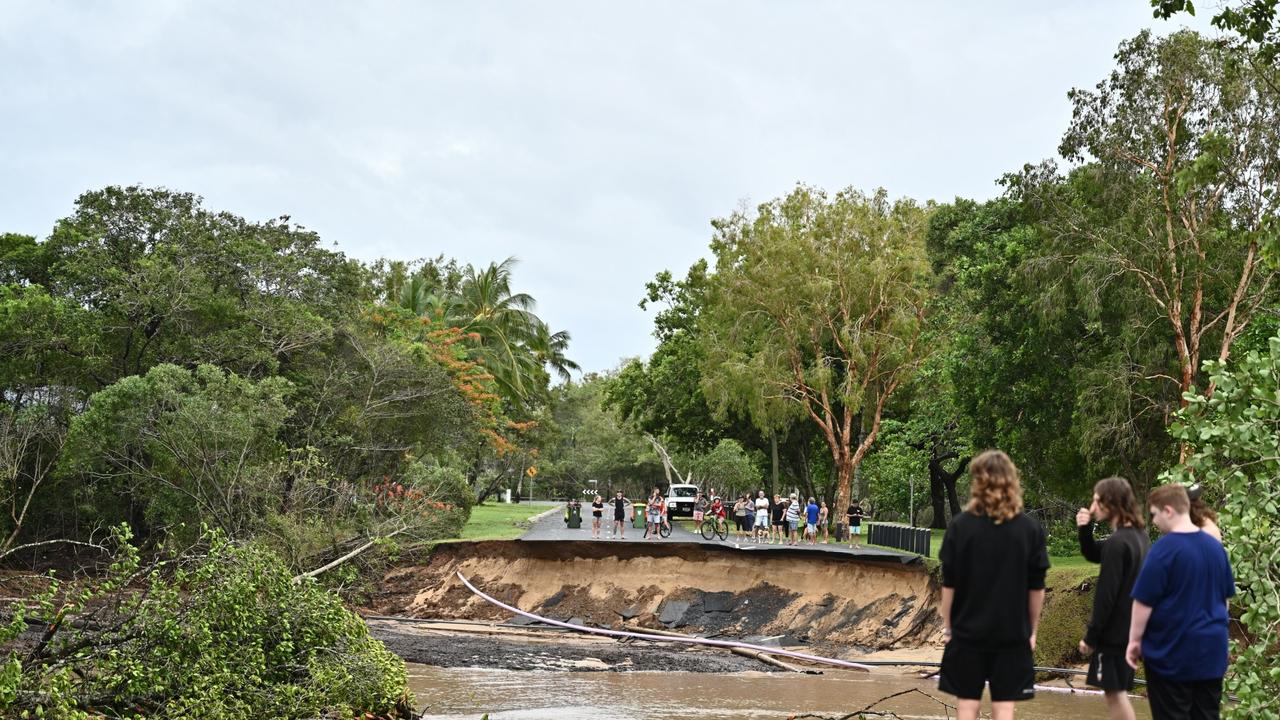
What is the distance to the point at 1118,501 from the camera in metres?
5.93

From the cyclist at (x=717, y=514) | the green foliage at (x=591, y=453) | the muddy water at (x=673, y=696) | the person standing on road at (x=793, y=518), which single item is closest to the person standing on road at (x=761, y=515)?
the person standing on road at (x=793, y=518)

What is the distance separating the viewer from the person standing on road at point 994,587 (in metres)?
5.46

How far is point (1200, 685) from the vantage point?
5691 mm

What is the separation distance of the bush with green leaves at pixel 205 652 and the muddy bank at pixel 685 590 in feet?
48.0

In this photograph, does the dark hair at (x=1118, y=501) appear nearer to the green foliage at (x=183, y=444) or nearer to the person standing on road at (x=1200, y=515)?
the person standing on road at (x=1200, y=515)

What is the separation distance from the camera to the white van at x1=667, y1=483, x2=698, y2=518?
4900 cm

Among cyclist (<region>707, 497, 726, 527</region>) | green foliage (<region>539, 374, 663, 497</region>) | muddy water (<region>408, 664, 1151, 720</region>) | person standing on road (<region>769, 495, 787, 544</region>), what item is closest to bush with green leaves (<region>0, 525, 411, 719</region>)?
muddy water (<region>408, 664, 1151, 720</region>)

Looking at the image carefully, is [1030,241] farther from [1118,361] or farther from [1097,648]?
[1097,648]

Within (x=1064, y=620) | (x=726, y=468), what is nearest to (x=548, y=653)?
(x=1064, y=620)

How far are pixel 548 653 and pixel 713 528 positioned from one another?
39.0 feet

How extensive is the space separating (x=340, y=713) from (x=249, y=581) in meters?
1.73

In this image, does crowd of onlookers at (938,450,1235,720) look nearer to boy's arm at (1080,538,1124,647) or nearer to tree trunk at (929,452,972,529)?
boy's arm at (1080,538,1124,647)

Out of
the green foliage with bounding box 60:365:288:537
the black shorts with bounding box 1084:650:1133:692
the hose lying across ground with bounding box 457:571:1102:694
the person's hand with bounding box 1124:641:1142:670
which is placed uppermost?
the green foliage with bounding box 60:365:288:537

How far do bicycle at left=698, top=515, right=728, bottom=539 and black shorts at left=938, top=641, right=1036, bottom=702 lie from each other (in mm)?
28532
